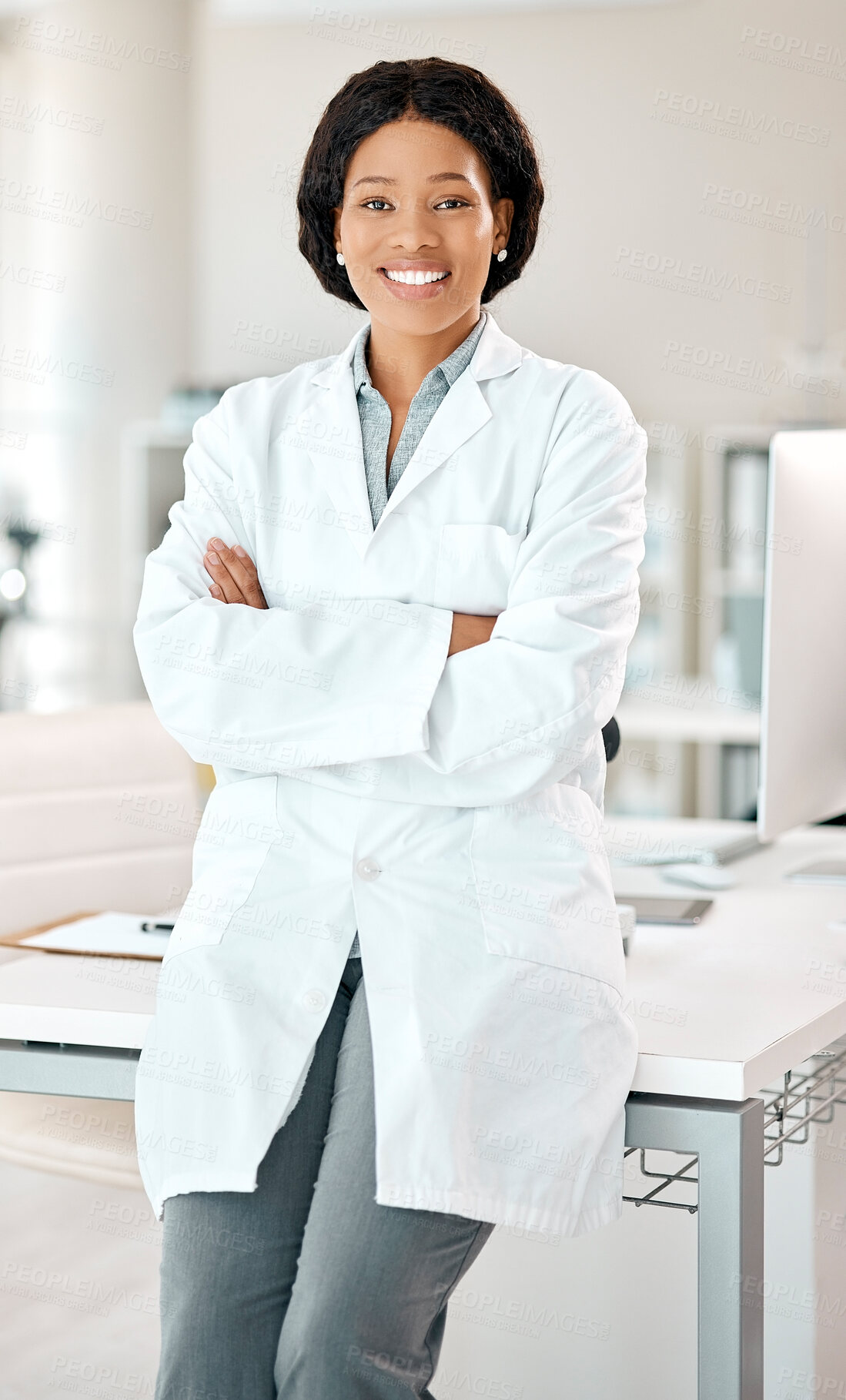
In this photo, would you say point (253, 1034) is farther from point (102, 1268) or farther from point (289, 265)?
point (289, 265)

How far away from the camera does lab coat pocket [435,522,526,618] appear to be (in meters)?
1.35

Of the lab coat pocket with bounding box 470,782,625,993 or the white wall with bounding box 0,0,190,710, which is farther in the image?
the white wall with bounding box 0,0,190,710

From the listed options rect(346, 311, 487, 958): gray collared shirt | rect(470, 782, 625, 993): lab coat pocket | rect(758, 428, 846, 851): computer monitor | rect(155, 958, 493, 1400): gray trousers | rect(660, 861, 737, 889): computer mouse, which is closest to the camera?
rect(155, 958, 493, 1400): gray trousers

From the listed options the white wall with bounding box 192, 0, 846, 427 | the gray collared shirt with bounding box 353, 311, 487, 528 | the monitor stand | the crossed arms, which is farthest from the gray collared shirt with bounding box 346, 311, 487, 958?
the white wall with bounding box 192, 0, 846, 427

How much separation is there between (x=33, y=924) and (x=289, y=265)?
3.27 metres

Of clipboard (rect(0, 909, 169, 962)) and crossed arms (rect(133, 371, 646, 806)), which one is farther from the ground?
crossed arms (rect(133, 371, 646, 806))

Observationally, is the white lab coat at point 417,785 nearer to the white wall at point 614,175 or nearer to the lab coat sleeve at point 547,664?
the lab coat sleeve at point 547,664

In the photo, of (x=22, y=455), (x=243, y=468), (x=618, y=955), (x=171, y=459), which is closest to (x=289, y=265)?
(x=171, y=459)

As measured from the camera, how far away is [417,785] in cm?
127

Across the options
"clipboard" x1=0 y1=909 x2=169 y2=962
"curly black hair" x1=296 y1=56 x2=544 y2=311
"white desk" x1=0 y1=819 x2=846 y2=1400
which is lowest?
"white desk" x1=0 y1=819 x2=846 y2=1400

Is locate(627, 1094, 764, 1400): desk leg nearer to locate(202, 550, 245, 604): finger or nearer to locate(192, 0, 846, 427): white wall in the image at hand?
locate(202, 550, 245, 604): finger

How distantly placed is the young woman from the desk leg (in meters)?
0.07

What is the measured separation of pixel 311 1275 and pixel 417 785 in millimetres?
417

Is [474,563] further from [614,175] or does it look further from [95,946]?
[614,175]
